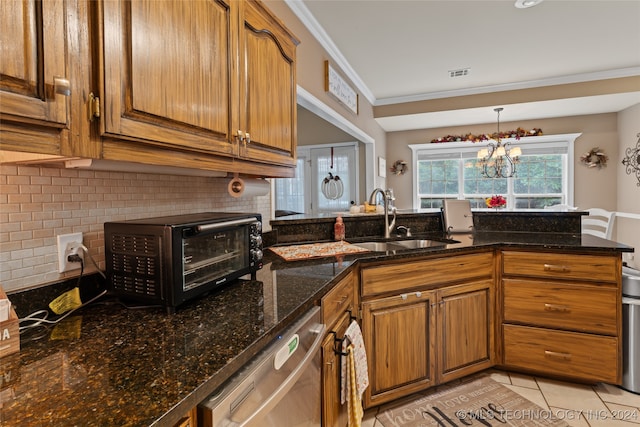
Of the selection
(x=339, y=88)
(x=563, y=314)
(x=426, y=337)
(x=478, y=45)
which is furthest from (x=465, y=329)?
(x=478, y=45)

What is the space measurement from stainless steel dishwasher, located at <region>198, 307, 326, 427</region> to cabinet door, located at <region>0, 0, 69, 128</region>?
65cm

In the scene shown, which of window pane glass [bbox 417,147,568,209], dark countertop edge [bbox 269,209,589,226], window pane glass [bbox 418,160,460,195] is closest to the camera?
dark countertop edge [bbox 269,209,589,226]

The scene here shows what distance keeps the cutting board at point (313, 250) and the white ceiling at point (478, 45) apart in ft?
5.54

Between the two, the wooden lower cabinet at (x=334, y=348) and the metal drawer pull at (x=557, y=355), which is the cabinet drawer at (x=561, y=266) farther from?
the wooden lower cabinet at (x=334, y=348)

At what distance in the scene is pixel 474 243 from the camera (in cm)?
213

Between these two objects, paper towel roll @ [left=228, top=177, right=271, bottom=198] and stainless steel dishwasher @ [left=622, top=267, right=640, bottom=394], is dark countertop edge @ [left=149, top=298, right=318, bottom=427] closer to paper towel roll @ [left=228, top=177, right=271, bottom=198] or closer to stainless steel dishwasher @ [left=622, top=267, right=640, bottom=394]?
paper towel roll @ [left=228, top=177, right=271, bottom=198]


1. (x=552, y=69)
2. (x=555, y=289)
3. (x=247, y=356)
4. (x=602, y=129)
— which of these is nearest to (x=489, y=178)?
(x=602, y=129)

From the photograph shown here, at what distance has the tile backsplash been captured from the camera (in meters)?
0.88

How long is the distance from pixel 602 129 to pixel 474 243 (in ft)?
15.3

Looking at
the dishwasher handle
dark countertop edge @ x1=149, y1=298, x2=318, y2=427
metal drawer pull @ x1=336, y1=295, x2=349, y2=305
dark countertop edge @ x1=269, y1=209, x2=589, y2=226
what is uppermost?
dark countertop edge @ x1=269, y1=209, x2=589, y2=226

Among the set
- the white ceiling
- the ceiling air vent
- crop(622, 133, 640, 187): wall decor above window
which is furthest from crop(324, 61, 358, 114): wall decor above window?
crop(622, 133, 640, 187): wall decor above window

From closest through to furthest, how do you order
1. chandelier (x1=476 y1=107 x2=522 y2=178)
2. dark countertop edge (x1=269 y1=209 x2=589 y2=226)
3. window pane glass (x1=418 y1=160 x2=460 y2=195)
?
dark countertop edge (x1=269 y1=209 x2=589 y2=226) → chandelier (x1=476 y1=107 x2=522 y2=178) → window pane glass (x1=418 y1=160 x2=460 y2=195)

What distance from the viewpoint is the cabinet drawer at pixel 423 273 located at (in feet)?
5.75

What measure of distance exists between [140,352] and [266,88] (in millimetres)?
1111
